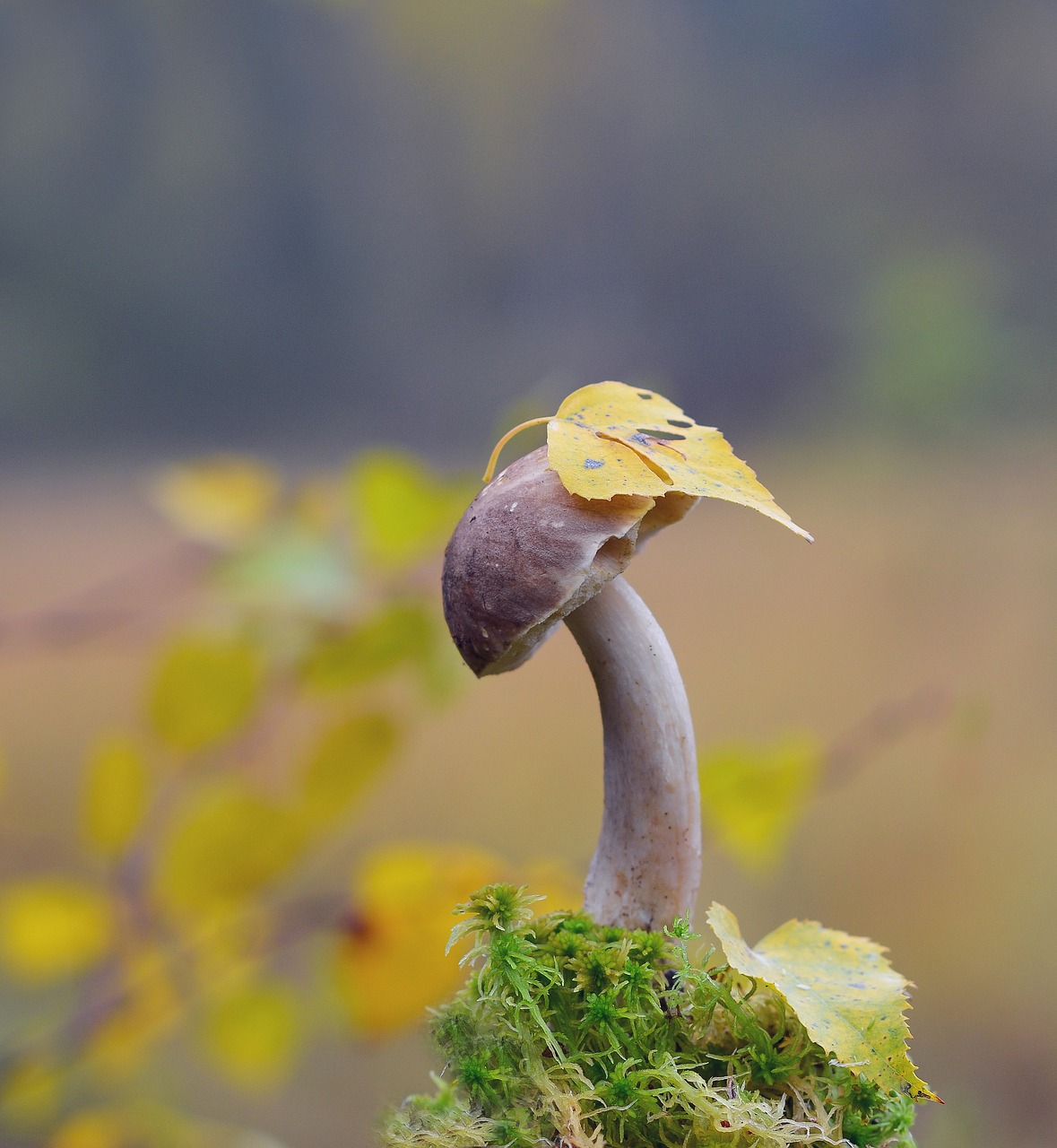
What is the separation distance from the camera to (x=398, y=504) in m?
0.63

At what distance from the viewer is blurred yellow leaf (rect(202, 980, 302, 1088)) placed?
0.66m

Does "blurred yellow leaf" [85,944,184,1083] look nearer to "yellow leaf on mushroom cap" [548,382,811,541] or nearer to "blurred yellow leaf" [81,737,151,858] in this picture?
"blurred yellow leaf" [81,737,151,858]

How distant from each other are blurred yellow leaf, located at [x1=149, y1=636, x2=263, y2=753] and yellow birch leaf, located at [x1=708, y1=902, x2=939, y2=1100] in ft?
1.03

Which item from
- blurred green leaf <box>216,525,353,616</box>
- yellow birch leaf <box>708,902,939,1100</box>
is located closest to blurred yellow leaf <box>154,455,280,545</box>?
blurred green leaf <box>216,525,353,616</box>

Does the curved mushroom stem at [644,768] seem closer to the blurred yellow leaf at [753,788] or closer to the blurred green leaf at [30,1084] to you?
the blurred yellow leaf at [753,788]

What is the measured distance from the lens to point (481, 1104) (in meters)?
0.42

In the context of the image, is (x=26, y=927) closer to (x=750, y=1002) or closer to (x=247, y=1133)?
(x=247, y=1133)

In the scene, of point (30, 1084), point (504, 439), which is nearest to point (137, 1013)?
point (30, 1084)

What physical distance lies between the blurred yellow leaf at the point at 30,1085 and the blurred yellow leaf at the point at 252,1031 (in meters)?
0.10

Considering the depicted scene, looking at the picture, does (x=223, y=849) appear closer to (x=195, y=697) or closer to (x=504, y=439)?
(x=195, y=697)

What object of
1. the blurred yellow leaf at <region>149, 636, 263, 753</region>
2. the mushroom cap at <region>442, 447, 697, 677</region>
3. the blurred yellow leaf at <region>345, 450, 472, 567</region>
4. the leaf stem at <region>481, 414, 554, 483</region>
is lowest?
the mushroom cap at <region>442, 447, 697, 677</region>

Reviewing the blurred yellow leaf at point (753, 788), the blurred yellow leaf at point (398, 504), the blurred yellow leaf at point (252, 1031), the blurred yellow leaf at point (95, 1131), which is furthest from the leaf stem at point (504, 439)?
the blurred yellow leaf at point (95, 1131)

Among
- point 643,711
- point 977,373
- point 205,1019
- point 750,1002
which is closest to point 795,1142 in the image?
point 750,1002

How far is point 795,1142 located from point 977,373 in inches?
65.4
